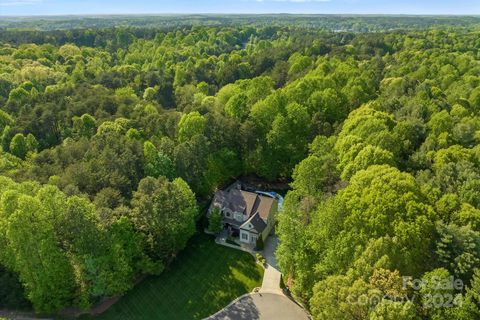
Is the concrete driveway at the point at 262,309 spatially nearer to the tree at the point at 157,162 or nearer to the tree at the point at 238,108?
the tree at the point at 157,162

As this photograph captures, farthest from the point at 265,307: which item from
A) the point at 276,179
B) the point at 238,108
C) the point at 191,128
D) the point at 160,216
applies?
the point at 238,108

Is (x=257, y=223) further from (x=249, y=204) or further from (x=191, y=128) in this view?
(x=191, y=128)

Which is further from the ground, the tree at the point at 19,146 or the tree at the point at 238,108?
the tree at the point at 238,108

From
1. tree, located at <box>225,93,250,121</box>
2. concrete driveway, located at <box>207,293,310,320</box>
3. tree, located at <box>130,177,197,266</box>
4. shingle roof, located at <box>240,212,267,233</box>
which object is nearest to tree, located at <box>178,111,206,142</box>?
tree, located at <box>225,93,250,121</box>

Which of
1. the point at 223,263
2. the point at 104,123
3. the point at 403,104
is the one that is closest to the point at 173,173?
the point at 223,263

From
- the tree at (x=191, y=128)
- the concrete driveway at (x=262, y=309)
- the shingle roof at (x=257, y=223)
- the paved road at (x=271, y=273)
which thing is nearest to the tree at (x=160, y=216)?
the shingle roof at (x=257, y=223)

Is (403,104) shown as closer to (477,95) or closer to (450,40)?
(477,95)
